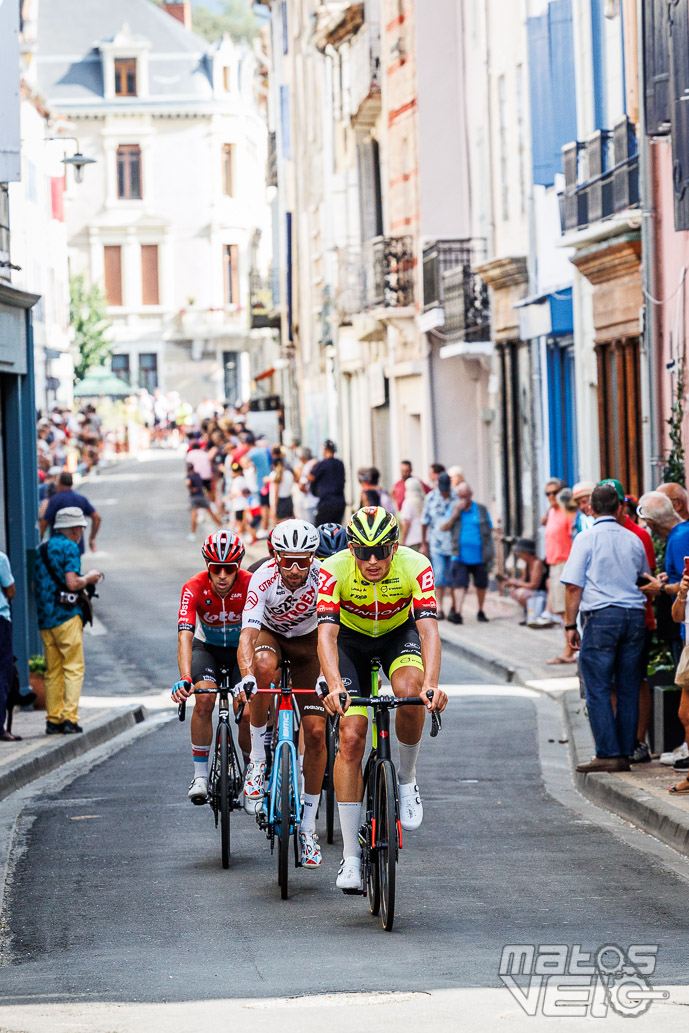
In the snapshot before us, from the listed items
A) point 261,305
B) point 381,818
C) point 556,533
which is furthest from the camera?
point 261,305

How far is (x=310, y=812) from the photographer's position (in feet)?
31.7

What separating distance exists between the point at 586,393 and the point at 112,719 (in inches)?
360

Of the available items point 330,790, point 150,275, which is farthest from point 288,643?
point 150,275

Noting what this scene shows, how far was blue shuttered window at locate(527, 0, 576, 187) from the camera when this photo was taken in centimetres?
2412

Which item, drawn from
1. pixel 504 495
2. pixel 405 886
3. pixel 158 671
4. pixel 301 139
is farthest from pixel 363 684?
pixel 301 139

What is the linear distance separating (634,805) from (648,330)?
9.05 meters

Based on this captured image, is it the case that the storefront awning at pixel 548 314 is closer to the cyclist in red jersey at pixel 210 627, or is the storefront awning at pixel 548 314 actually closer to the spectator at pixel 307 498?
the spectator at pixel 307 498

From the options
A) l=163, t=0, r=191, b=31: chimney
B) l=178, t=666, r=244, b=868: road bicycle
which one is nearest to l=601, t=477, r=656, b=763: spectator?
l=178, t=666, r=244, b=868: road bicycle

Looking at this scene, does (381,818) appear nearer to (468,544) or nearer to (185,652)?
(185,652)

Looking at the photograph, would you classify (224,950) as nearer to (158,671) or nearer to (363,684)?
(363,684)

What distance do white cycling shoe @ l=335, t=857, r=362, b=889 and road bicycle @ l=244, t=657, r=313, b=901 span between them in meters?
0.42

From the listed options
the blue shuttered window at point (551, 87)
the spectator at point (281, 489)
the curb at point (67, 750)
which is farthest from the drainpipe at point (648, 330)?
the spectator at point (281, 489)

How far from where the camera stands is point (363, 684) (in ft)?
30.9

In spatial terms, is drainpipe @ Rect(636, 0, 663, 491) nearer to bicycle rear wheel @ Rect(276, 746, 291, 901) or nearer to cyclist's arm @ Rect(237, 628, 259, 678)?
cyclist's arm @ Rect(237, 628, 259, 678)
